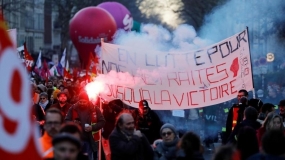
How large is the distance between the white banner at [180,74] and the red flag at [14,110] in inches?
403

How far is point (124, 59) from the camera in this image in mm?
14531

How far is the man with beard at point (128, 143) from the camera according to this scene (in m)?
8.49

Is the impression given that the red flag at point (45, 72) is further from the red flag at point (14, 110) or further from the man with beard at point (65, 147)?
the red flag at point (14, 110)

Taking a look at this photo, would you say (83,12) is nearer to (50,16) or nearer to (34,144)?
(34,144)

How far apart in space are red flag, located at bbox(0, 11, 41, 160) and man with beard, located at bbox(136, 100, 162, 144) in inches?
337

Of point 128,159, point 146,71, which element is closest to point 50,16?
point 146,71

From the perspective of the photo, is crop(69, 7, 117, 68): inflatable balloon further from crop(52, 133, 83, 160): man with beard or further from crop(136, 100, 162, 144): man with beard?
crop(52, 133, 83, 160): man with beard

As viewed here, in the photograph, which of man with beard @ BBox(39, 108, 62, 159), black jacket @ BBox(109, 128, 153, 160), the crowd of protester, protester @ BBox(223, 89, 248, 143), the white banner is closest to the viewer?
the crowd of protester

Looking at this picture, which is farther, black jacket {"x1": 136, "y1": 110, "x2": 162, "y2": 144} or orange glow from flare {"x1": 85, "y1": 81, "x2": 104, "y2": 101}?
orange glow from flare {"x1": 85, "y1": 81, "x2": 104, "y2": 101}

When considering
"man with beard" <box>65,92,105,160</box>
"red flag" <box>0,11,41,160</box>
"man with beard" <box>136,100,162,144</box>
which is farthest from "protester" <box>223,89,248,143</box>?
"red flag" <box>0,11,41,160</box>

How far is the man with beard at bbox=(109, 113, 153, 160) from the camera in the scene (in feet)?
27.9

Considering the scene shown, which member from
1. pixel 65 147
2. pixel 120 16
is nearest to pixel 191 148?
pixel 65 147

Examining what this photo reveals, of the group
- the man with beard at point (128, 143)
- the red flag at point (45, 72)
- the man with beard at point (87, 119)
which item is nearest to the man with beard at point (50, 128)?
the man with beard at point (128, 143)

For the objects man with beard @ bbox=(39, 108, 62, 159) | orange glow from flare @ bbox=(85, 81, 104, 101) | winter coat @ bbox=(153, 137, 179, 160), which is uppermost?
orange glow from flare @ bbox=(85, 81, 104, 101)
